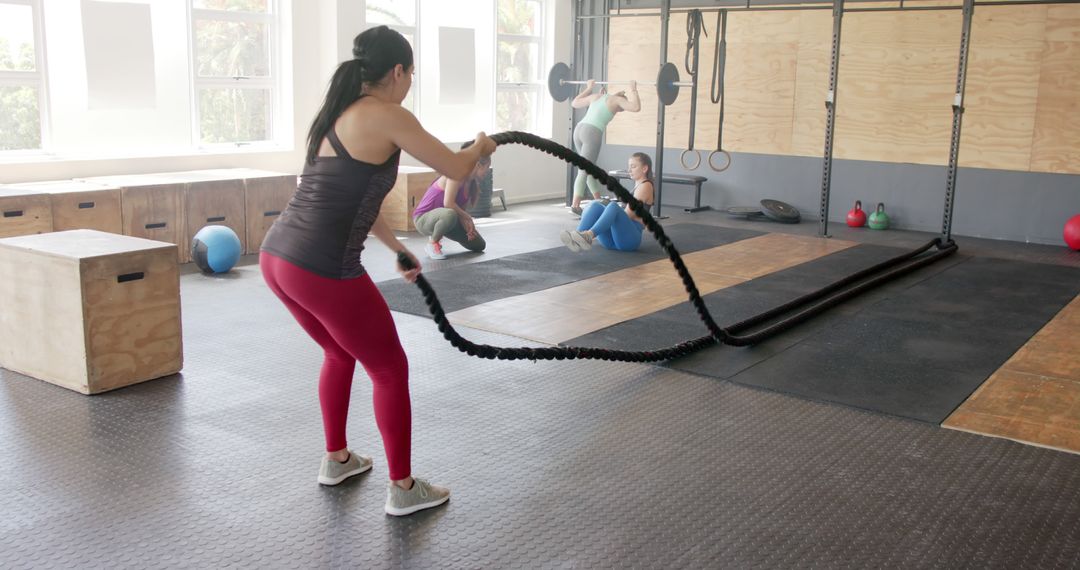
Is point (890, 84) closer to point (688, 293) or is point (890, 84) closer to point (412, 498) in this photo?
point (688, 293)

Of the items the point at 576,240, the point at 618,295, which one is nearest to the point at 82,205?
the point at 576,240

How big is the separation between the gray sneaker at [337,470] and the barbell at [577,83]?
5.97m

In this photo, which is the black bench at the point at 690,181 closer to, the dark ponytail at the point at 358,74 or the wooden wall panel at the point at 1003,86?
the wooden wall panel at the point at 1003,86

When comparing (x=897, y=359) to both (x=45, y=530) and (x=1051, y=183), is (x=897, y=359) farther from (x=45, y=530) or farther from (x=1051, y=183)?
(x=1051, y=183)

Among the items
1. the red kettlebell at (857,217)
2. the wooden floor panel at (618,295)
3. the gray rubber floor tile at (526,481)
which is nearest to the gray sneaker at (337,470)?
the gray rubber floor tile at (526,481)

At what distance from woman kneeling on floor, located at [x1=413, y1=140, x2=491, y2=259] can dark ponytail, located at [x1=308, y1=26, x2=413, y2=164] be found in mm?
3912

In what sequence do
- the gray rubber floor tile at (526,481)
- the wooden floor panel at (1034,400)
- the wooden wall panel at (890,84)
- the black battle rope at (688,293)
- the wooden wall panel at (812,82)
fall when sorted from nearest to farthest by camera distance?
the gray rubber floor tile at (526,481) < the black battle rope at (688,293) < the wooden floor panel at (1034,400) < the wooden wall panel at (890,84) < the wooden wall panel at (812,82)

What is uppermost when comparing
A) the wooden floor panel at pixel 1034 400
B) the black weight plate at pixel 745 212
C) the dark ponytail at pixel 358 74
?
the dark ponytail at pixel 358 74

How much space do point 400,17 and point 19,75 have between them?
342cm

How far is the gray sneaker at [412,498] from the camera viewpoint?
8.34ft

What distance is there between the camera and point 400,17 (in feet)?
27.7

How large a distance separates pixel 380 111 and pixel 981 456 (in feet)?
7.23

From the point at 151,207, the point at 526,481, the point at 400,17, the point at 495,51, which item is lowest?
the point at 526,481

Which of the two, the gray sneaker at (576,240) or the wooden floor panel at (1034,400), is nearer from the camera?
the wooden floor panel at (1034,400)
